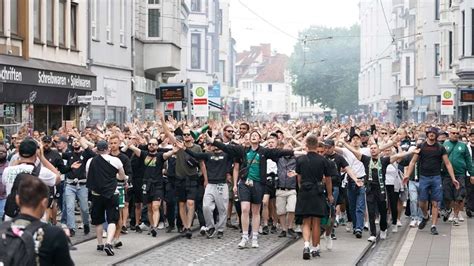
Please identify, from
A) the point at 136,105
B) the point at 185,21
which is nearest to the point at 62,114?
the point at 136,105

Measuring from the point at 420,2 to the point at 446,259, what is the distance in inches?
2304

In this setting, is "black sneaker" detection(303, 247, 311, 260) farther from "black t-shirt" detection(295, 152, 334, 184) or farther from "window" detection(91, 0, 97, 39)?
"window" detection(91, 0, 97, 39)

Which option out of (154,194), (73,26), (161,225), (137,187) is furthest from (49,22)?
(154,194)

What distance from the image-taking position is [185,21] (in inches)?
2608

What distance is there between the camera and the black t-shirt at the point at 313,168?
15234mm

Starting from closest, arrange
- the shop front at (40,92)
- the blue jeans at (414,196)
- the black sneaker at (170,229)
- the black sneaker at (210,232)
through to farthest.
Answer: the black sneaker at (210,232), the black sneaker at (170,229), the blue jeans at (414,196), the shop front at (40,92)

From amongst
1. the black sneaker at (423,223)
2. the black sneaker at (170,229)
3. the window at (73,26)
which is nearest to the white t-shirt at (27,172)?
the black sneaker at (170,229)

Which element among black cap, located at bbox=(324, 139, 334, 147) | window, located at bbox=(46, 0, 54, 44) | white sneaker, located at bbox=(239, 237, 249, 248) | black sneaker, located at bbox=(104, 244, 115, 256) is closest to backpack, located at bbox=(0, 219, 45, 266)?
black sneaker, located at bbox=(104, 244, 115, 256)

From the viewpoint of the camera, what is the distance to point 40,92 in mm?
31484

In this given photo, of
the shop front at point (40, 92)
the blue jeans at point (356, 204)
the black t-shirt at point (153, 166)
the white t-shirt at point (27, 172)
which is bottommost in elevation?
the blue jeans at point (356, 204)

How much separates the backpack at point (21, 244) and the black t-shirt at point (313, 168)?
884 centimetres

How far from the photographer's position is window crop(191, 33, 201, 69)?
71688 mm

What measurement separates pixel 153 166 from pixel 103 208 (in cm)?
335

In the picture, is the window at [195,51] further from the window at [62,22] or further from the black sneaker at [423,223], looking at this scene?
the black sneaker at [423,223]
